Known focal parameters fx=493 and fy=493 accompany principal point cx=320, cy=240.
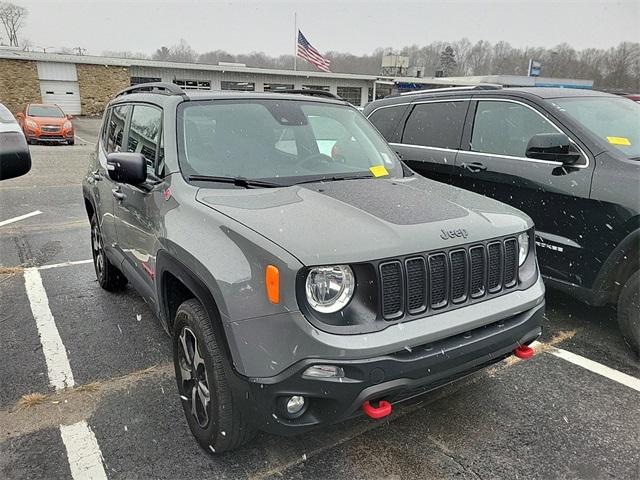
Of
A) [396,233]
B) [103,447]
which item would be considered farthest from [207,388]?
[396,233]

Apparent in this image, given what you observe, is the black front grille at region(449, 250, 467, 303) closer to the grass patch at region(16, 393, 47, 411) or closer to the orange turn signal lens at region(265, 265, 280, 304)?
the orange turn signal lens at region(265, 265, 280, 304)

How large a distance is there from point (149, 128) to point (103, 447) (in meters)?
2.07

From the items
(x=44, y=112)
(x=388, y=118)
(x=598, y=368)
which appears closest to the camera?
(x=598, y=368)

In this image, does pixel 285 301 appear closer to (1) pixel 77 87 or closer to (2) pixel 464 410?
(2) pixel 464 410

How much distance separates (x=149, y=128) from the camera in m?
3.47

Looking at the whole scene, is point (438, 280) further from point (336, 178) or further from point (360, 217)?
point (336, 178)

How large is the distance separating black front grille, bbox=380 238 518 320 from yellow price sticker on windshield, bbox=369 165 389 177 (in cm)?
110

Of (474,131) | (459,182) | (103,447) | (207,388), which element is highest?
(474,131)

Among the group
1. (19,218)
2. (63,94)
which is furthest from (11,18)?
(19,218)

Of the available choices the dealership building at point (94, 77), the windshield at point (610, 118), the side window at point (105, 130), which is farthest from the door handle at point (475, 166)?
the dealership building at point (94, 77)

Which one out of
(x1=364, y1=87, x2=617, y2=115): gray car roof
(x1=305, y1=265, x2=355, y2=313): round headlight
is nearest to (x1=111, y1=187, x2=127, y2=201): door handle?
(x1=305, y1=265, x2=355, y2=313): round headlight

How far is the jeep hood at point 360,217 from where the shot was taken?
7.00 ft

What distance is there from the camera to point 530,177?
431 cm

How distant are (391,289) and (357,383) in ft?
1.40
